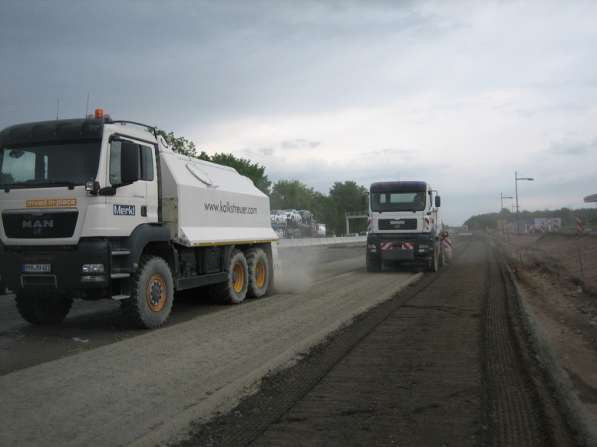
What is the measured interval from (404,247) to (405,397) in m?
14.4

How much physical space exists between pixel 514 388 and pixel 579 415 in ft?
2.72

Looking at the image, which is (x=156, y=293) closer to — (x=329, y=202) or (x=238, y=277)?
(x=238, y=277)

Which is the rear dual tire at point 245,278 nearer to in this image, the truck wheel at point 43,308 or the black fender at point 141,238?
the black fender at point 141,238

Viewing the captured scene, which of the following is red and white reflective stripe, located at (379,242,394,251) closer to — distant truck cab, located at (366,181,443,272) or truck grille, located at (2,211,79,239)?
distant truck cab, located at (366,181,443,272)

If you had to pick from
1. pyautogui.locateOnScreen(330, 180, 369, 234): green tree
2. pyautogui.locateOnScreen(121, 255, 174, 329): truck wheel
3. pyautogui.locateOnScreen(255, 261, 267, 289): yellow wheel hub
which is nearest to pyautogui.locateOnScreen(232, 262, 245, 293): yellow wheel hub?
pyautogui.locateOnScreen(255, 261, 267, 289): yellow wheel hub

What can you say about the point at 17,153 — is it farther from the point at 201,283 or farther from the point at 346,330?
the point at 346,330

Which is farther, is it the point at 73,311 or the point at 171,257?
the point at 73,311

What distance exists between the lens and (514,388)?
5.78 m

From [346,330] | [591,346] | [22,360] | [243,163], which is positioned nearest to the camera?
[22,360]

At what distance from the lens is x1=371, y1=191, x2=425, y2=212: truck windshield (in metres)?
19.9

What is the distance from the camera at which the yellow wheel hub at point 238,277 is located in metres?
12.3

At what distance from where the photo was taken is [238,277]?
1252 cm

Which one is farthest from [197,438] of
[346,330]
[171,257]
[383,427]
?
[171,257]

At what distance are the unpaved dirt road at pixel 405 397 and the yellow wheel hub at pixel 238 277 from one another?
3.88m
